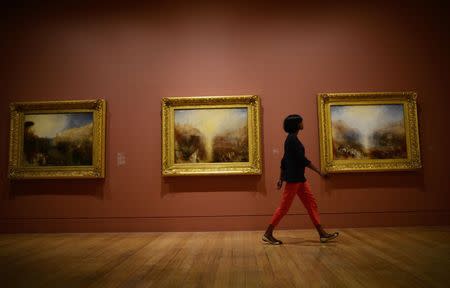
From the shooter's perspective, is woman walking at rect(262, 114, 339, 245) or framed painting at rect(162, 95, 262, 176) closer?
woman walking at rect(262, 114, 339, 245)

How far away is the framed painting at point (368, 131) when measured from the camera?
6.84m

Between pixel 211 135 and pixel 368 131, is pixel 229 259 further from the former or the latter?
pixel 368 131

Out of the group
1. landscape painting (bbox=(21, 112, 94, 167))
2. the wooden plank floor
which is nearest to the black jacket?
the wooden plank floor

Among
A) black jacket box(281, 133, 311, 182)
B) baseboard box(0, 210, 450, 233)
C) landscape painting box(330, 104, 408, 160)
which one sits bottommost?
baseboard box(0, 210, 450, 233)

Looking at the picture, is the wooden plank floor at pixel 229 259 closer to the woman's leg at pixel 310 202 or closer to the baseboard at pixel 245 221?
the baseboard at pixel 245 221

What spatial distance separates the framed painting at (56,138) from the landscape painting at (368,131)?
4.97m

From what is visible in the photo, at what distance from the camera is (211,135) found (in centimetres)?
693

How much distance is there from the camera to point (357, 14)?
23.6 feet

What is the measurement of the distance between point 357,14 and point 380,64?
3.96ft

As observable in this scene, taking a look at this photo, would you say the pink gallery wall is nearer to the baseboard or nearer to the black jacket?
the baseboard

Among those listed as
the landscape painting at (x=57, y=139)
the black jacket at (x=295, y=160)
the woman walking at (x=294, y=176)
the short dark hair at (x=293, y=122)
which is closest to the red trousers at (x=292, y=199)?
the woman walking at (x=294, y=176)

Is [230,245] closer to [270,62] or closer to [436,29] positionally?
[270,62]

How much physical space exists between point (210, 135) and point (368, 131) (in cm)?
331

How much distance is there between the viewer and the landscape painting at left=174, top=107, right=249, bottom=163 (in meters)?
6.89
